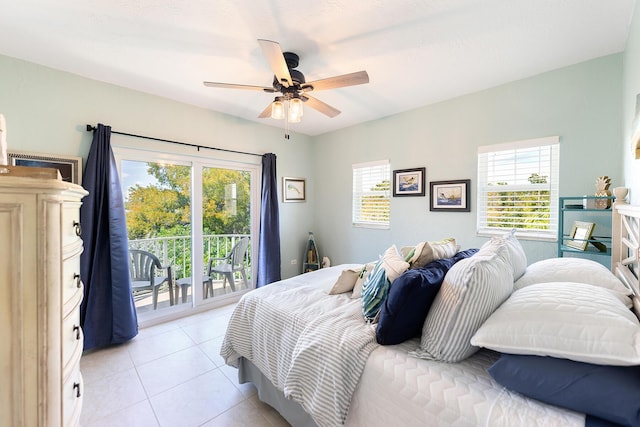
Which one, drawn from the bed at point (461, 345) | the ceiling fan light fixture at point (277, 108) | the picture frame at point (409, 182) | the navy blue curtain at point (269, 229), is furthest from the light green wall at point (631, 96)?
the navy blue curtain at point (269, 229)

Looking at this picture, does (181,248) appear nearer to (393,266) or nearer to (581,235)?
(393,266)

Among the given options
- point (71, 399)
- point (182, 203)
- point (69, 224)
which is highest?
point (182, 203)

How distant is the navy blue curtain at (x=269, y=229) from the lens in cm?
379

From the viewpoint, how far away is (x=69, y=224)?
3.47 ft

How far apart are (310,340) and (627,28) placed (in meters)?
2.97

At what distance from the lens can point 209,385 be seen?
203 centimetres

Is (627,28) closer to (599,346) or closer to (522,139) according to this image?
(522,139)

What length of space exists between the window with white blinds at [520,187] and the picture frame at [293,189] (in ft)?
8.39

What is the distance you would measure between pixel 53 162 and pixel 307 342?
2791 millimetres

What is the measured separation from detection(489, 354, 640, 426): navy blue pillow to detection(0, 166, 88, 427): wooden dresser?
5.10 feet

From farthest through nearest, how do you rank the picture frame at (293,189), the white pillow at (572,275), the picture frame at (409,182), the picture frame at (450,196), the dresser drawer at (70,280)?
the picture frame at (293,189), the picture frame at (409,182), the picture frame at (450,196), the white pillow at (572,275), the dresser drawer at (70,280)

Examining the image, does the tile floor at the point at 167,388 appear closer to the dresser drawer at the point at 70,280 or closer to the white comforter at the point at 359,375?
the white comforter at the point at 359,375

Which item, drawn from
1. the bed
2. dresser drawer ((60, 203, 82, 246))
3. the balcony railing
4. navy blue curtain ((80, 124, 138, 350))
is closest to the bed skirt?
the bed

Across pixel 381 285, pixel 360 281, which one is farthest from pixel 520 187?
pixel 381 285
